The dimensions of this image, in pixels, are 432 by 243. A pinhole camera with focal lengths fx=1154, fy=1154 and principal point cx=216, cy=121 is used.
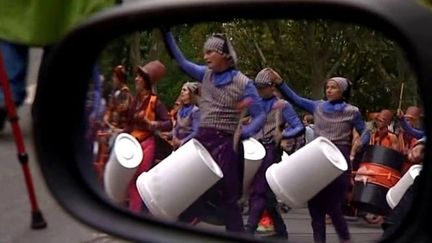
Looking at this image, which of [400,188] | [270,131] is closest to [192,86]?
[270,131]

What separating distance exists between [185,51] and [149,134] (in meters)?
0.17

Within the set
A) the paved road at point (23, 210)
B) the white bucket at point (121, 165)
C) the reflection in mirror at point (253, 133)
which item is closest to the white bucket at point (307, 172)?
the reflection in mirror at point (253, 133)

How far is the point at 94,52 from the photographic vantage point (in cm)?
159

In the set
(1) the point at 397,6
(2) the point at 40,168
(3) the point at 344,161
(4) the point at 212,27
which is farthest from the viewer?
(3) the point at 344,161

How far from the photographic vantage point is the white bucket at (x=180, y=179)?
1845 mm

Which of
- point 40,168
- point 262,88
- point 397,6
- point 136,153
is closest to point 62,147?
point 40,168

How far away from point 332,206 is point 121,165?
0.34 metres

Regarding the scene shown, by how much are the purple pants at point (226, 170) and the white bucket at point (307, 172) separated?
0.06 m

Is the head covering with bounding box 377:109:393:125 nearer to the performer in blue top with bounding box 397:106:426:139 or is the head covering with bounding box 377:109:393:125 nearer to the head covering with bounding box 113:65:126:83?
the performer in blue top with bounding box 397:106:426:139

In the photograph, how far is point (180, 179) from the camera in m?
1.89

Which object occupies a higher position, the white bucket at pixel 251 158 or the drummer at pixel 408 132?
the drummer at pixel 408 132

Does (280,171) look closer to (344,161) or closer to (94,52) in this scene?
(344,161)

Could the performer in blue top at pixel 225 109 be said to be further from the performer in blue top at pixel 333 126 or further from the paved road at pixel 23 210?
the paved road at pixel 23 210

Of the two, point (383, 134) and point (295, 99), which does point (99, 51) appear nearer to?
point (295, 99)
